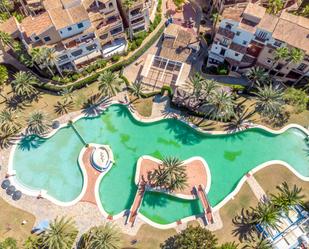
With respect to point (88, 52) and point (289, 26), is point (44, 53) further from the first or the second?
point (289, 26)

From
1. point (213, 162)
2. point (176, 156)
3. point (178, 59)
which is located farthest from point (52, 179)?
point (178, 59)

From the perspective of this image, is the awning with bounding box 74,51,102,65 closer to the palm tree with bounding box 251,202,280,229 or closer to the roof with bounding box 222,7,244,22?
the roof with bounding box 222,7,244,22

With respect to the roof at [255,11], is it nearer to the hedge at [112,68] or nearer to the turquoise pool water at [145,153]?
the hedge at [112,68]

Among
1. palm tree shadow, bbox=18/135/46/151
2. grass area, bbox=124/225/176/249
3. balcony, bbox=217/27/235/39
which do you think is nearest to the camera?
grass area, bbox=124/225/176/249

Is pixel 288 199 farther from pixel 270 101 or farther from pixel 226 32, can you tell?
pixel 226 32

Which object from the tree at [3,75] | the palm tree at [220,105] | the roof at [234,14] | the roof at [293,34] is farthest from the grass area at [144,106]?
the roof at [293,34]

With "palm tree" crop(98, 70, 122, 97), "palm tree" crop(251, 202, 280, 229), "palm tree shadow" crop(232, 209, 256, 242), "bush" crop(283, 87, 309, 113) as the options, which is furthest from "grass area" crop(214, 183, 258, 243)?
"palm tree" crop(98, 70, 122, 97)
